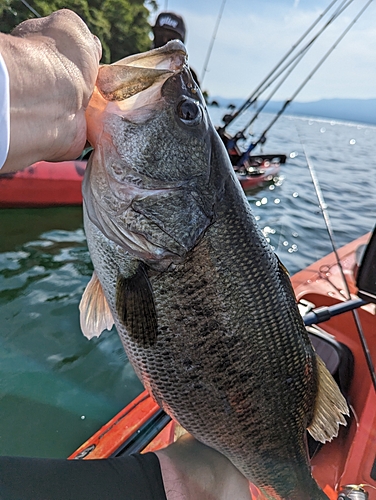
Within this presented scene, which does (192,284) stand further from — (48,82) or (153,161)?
(48,82)

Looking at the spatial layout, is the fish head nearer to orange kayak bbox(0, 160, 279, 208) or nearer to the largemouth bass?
the largemouth bass

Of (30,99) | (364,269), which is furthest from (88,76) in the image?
(364,269)

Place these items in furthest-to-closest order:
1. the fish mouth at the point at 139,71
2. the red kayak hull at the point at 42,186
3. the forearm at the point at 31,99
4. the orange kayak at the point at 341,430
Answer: the red kayak hull at the point at 42,186, the orange kayak at the point at 341,430, the fish mouth at the point at 139,71, the forearm at the point at 31,99

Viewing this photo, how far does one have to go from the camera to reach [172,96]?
1354 millimetres

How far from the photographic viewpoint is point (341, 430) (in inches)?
94.3

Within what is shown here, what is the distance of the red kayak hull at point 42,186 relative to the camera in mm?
6902

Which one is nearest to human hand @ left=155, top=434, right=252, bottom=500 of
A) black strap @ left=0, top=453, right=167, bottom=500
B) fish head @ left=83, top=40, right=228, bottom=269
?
black strap @ left=0, top=453, right=167, bottom=500

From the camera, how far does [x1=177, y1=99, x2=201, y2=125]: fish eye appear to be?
4.50 ft

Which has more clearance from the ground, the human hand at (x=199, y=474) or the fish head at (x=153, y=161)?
the fish head at (x=153, y=161)

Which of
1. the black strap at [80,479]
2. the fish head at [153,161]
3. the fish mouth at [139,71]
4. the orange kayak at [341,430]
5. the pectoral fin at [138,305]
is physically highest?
the fish mouth at [139,71]

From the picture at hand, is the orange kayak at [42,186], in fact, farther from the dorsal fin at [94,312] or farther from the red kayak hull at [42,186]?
the dorsal fin at [94,312]

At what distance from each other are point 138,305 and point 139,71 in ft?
2.68

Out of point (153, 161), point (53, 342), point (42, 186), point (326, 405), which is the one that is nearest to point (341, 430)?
point (326, 405)

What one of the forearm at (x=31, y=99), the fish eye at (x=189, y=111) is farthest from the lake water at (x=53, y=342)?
the fish eye at (x=189, y=111)
